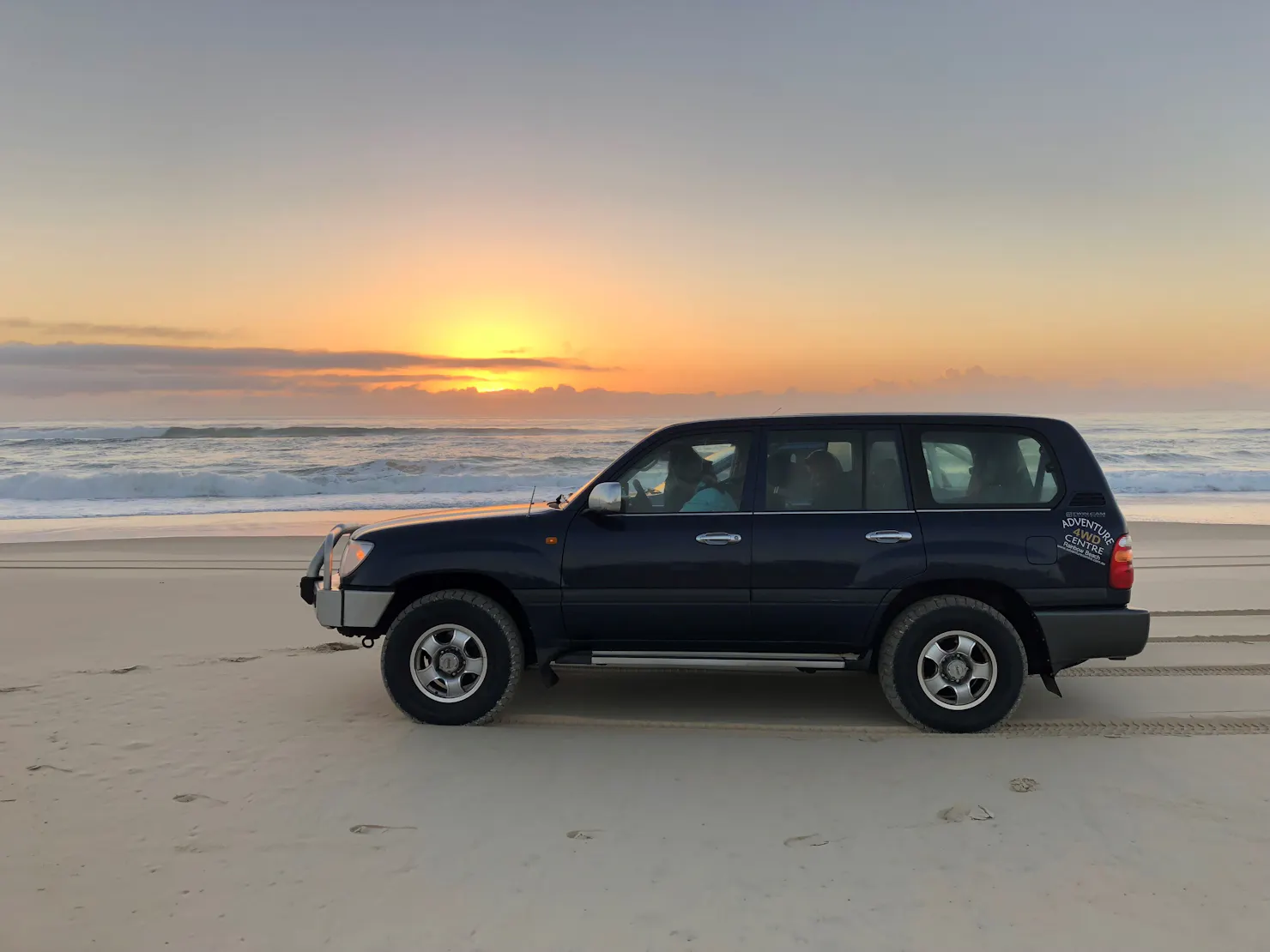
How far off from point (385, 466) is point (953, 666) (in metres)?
27.7

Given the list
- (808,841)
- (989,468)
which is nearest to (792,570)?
(989,468)

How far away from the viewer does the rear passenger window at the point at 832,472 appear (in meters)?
5.40

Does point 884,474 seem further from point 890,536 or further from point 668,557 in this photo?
point 668,557

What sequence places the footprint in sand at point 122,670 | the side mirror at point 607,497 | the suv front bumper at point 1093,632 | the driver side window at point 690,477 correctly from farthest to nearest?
the footprint in sand at point 122,670
the driver side window at point 690,477
the side mirror at point 607,497
the suv front bumper at point 1093,632

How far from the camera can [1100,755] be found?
4840 mm

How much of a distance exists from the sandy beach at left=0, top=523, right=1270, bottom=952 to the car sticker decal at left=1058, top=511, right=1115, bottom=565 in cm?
100

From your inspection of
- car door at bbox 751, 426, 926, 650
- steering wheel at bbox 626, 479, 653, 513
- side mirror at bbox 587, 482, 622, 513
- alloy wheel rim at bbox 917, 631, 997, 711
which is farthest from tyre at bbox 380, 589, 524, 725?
alloy wheel rim at bbox 917, 631, 997, 711

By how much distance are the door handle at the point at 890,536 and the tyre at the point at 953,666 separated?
376mm

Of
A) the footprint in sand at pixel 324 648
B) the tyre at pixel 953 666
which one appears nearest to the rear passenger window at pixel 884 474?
the tyre at pixel 953 666

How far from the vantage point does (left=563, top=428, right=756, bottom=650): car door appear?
Answer: 5352 millimetres

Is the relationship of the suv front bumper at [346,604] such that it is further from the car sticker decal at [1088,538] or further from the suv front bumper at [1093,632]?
the car sticker decal at [1088,538]

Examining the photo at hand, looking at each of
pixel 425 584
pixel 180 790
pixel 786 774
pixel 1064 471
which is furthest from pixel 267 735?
pixel 1064 471

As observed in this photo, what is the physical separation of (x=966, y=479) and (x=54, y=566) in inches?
437

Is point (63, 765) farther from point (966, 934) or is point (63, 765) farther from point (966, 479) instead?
point (966, 479)
